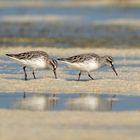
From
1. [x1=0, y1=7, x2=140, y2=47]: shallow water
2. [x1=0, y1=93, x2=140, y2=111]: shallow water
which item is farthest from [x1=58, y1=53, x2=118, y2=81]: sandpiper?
[x1=0, y1=7, x2=140, y2=47]: shallow water

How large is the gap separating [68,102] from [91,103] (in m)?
0.48

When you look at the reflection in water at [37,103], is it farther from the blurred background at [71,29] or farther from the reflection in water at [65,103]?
the blurred background at [71,29]

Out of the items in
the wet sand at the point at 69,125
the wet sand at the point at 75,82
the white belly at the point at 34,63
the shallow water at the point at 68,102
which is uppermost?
the wet sand at the point at 69,125

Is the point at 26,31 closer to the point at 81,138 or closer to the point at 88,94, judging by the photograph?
the point at 88,94

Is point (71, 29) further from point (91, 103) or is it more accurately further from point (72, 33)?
point (91, 103)

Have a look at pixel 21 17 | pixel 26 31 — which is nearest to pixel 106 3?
pixel 21 17

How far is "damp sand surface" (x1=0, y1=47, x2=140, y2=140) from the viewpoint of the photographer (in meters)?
12.5

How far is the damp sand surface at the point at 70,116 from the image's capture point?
1250 centimetres

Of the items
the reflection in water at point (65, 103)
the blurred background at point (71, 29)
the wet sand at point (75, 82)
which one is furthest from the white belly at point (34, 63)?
the blurred background at point (71, 29)

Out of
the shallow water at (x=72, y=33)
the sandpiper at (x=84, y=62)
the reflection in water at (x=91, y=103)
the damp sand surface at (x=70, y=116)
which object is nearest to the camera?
the damp sand surface at (x=70, y=116)

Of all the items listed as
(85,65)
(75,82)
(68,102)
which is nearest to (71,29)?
(85,65)

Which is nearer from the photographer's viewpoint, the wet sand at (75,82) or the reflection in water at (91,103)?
the reflection in water at (91,103)

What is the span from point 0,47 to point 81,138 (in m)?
17.9

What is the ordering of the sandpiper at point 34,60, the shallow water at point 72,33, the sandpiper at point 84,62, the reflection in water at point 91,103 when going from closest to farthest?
the reflection in water at point 91,103 < the sandpiper at point 84,62 < the sandpiper at point 34,60 < the shallow water at point 72,33
